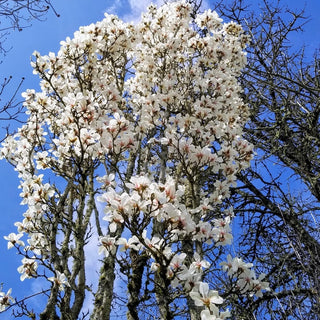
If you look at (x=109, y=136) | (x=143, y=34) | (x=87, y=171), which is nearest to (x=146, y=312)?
(x=87, y=171)

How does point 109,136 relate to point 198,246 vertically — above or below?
above

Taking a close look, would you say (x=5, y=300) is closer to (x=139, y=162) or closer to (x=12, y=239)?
(x=12, y=239)

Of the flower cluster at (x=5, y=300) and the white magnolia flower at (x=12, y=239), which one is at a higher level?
the white magnolia flower at (x=12, y=239)

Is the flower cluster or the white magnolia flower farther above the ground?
the white magnolia flower

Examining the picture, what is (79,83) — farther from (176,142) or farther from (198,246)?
(198,246)

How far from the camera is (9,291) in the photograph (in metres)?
3.68

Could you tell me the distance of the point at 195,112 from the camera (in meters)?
4.36

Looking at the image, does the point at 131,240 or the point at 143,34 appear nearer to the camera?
the point at 131,240

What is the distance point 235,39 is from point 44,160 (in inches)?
145

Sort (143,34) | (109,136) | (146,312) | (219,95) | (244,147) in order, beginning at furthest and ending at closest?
(146,312)
(143,34)
(219,95)
(244,147)
(109,136)

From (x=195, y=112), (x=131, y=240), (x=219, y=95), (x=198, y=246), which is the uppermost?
(x=219, y=95)

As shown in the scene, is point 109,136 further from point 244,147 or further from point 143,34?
point 143,34

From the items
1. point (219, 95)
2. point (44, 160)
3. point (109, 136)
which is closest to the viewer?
point (109, 136)

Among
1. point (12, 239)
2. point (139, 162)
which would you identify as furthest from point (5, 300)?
point (139, 162)
